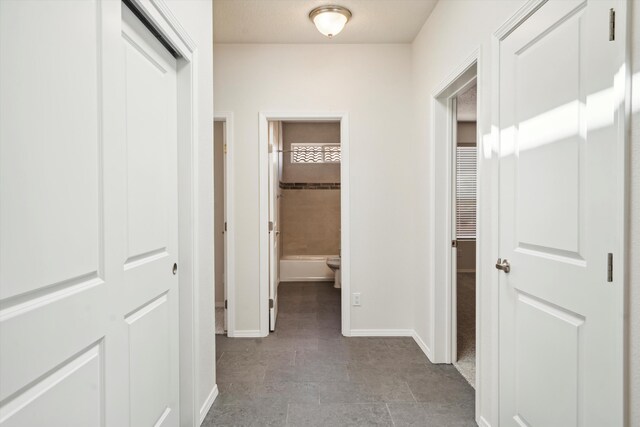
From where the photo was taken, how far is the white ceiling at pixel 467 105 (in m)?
4.29

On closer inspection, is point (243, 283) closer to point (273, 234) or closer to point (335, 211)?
point (273, 234)

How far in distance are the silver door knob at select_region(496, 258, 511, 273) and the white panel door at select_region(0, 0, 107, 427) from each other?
1.65m

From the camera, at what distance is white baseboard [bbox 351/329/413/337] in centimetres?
322

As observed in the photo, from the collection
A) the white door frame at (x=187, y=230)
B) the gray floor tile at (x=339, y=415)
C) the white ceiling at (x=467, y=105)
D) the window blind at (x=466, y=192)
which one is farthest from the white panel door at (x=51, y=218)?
the window blind at (x=466, y=192)

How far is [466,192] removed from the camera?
584cm

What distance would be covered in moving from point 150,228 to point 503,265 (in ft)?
5.27

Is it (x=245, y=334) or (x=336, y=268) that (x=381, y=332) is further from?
(x=336, y=268)

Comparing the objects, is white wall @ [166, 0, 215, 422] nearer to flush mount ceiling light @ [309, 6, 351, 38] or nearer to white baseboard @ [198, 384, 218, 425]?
white baseboard @ [198, 384, 218, 425]

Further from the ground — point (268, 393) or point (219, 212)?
point (219, 212)

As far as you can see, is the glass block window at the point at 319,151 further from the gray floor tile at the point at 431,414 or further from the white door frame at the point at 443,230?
the gray floor tile at the point at 431,414

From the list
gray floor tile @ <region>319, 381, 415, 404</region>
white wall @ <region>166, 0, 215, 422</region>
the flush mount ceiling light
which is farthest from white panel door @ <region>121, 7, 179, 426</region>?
the flush mount ceiling light

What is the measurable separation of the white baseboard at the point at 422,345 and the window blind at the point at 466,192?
3142mm

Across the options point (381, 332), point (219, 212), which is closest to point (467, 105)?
point (381, 332)

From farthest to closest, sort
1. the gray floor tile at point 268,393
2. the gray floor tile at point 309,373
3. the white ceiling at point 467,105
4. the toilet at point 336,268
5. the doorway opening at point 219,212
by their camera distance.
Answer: the toilet at point 336,268, the white ceiling at point 467,105, the doorway opening at point 219,212, the gray floor tile at point 309,373, the gray floor tile at point 268,393
